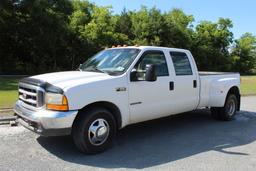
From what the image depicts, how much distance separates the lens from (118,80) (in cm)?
638

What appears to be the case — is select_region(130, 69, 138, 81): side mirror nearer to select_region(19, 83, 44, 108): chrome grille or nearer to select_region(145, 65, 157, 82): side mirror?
select_region(145, 65, 157, 82): side mirror

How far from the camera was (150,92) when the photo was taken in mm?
6965

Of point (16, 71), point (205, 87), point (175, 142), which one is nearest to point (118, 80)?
point (175, 142)

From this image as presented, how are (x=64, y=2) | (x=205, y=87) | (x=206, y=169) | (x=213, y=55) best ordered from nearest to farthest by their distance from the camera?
(x=206, y=169)
(x=205, y=87)
(x=64, y=2)
(x=213, y=55)

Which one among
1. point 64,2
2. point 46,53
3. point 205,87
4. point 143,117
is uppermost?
point 64,2

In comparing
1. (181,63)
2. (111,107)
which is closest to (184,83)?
(181,63)

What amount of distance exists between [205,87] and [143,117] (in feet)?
7.72

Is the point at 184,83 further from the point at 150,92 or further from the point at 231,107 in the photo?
the point at 231,107

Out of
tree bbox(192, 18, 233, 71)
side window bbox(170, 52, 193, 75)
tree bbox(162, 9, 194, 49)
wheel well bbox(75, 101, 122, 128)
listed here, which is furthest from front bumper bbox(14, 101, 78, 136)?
tree bbox(192, 18, 233, 71)

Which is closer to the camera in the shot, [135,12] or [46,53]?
[46,53]

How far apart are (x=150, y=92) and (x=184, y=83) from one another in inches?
48.0

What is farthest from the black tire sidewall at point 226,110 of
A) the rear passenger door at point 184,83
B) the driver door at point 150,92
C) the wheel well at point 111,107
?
the wheel well at point 111,107

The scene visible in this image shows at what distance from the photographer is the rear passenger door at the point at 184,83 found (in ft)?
25.2

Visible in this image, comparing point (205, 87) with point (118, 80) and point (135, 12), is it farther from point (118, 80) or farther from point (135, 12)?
point (135, 12)
